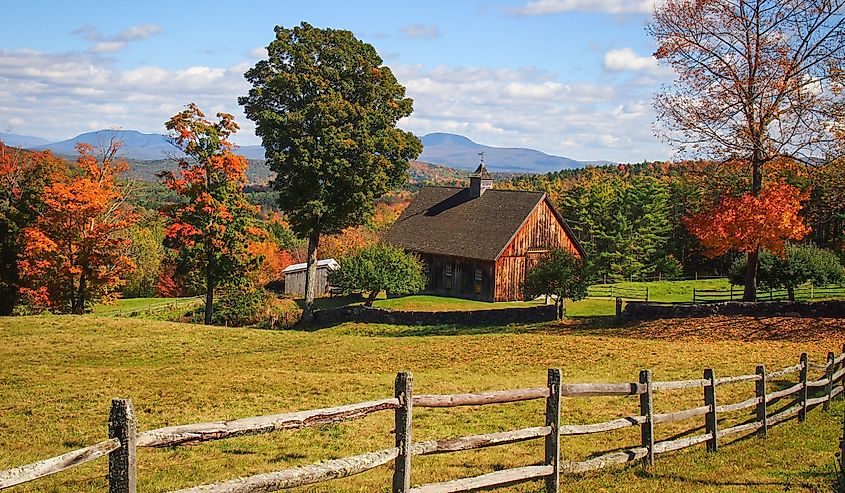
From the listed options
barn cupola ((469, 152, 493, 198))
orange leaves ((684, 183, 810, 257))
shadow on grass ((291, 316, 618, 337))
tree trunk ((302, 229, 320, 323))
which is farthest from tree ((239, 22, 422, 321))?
orange leaves ((684, 183, 810, 257))

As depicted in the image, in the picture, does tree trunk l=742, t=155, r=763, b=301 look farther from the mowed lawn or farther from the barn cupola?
the barn cupola

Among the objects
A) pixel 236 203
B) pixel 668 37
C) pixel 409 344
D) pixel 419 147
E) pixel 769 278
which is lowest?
pixel 409 344

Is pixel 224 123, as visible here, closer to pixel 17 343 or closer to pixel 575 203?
pixel 17 343

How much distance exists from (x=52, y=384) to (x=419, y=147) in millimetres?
29971

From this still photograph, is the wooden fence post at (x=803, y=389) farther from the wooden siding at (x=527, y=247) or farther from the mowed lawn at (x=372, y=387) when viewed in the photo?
the wooden siding at (x=527, y=247)

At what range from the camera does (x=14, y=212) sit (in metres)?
43.9

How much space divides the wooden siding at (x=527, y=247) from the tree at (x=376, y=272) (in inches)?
279

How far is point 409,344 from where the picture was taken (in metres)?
31.4

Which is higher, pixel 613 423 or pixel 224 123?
pixel 224 123

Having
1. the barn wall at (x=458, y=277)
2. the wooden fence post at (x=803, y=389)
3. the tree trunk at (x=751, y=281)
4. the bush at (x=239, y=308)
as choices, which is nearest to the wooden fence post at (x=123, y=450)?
the wooden fence post at (x=803, y=389)

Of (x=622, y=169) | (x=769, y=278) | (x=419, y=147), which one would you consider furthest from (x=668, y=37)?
(x=622, y=169)

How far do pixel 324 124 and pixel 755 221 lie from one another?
23.3 meters

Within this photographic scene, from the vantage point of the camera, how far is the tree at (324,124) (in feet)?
139

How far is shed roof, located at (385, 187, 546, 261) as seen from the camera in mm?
53094
